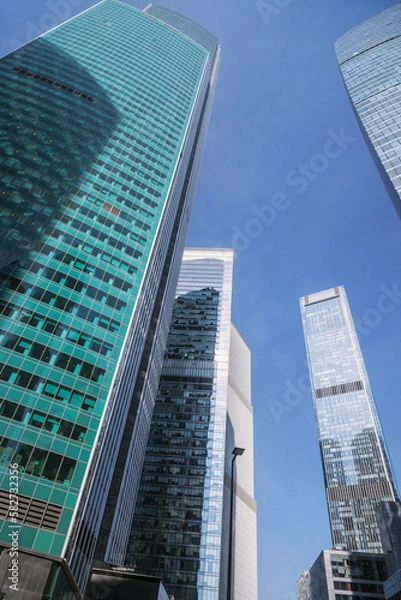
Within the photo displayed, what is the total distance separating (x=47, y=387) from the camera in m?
41.2

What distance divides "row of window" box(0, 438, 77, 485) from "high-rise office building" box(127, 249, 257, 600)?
63.4 metres

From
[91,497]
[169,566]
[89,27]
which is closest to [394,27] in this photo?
[89,27]

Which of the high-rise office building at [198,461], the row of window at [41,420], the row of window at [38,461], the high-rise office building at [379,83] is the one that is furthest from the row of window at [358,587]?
the row of window at [38,461]

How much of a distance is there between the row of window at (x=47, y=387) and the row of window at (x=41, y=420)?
6.94 feet

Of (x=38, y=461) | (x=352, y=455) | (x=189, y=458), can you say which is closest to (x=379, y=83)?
(x=38, y=461)

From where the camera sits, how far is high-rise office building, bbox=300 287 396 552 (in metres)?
145

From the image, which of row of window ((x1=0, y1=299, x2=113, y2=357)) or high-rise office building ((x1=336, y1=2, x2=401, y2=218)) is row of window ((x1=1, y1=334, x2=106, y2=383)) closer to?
row of window ((x1=0, y1=299, x2=113, y2=357))

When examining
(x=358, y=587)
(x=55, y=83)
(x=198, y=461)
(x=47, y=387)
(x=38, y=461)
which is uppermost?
(x=55, y=83)

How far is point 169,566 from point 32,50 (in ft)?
381

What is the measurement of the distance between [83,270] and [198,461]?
71.4 meters

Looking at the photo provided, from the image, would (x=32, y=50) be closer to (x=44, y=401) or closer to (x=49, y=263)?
(x=49, y=263)

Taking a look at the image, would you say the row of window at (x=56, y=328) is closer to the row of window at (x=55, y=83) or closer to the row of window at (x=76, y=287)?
the row of window at (x=76, y=287)

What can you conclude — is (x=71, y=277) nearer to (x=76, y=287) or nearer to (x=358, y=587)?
(x=76, y=287)

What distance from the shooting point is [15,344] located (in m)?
41.6
